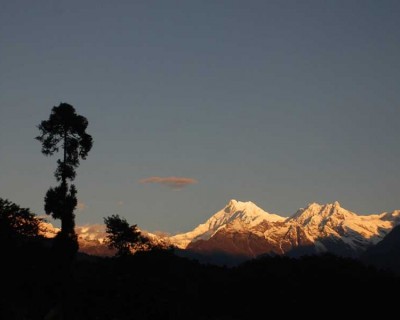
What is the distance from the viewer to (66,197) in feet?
234

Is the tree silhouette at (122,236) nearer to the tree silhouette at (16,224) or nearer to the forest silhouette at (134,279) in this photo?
the forest silhouette at (134,279)

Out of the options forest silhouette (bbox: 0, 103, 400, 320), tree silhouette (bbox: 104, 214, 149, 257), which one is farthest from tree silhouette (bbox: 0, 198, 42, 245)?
tree silhouette (bbox: 104, 214, 149, 257)

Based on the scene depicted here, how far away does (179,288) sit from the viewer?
8538 cm

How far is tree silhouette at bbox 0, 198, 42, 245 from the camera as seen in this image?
3014 inches

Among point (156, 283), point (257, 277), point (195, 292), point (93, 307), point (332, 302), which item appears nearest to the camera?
point (93, 307)

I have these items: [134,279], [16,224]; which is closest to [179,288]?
[134,279]

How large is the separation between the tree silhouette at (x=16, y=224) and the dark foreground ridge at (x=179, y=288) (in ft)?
9.18

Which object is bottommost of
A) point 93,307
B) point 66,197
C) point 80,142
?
point 93,307

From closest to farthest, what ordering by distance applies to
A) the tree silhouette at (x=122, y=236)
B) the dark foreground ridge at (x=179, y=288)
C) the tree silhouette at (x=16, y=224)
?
1. the dark foreground ridge at (x=179, y=288)
2. the tree silhouette at (x=16, y=224)
3. the tree silhouette at (x=122, y=236)

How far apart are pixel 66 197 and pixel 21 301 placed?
1278 cm

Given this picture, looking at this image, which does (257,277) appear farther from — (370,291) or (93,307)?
(93,307)

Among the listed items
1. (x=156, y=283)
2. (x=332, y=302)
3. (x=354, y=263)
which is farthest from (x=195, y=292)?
(x=354, y=263)

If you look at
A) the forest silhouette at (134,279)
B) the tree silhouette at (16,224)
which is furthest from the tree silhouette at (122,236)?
the tree silhouette at (16,224)

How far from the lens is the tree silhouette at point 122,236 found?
96.8m
